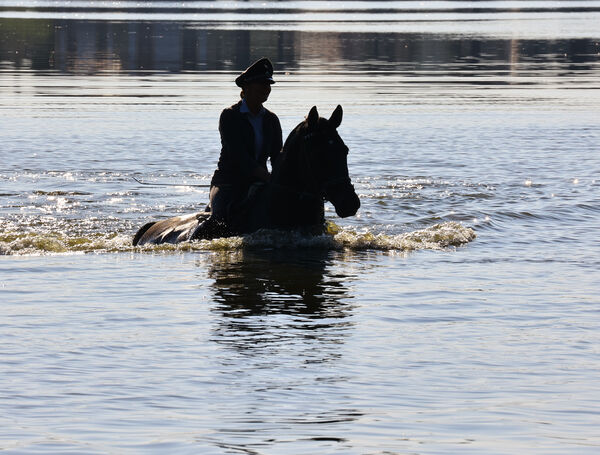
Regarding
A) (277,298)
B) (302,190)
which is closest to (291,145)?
(302,190)

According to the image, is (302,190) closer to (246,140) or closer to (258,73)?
(246,140)

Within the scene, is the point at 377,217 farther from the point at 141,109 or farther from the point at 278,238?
the point at 141,109

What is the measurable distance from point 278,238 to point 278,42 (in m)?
58.2

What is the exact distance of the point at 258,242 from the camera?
1252 cm

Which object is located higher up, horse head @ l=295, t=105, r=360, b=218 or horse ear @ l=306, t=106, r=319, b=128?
horse ear @ l=306, t=106, r=319, b=128

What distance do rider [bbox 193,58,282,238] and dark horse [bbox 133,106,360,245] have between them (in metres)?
0.15

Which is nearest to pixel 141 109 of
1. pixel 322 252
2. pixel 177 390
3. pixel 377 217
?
pixel 377 217

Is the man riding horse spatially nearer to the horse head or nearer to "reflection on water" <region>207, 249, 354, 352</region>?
the horse head

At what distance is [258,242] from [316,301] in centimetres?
186

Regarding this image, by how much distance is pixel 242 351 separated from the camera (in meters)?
8.73

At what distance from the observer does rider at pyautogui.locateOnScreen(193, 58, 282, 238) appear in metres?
11.8

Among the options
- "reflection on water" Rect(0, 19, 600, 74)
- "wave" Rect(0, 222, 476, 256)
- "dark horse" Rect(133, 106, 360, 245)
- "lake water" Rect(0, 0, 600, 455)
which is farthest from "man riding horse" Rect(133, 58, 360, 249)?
"reflection on water" Rect(0, 19, 600, 74)

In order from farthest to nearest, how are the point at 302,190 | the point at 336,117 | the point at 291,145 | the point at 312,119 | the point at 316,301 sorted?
the point at 302,190 → the point at 291,145 → the point at 312,119 → the point at 336,117 → the point at 316,301

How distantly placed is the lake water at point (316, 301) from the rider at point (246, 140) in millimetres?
585
